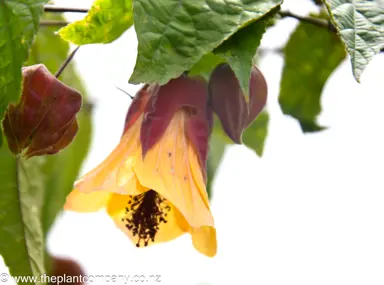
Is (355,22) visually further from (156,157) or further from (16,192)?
(16,192)

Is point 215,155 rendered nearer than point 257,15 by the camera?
No

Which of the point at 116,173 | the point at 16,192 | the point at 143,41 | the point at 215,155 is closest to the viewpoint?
the point at 143,41

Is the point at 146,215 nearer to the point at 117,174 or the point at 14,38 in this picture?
the point at 117,174

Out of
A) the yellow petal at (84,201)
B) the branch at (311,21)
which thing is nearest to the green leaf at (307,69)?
the branch at (311,21)

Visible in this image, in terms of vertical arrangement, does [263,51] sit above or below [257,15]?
below

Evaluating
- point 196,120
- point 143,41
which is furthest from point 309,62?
point 143,41

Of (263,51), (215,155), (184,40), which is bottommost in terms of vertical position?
(215,155)

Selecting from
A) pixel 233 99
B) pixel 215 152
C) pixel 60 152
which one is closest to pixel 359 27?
pixel 233 99

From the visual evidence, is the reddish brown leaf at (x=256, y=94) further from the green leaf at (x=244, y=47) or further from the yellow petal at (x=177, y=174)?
the green leaf at (x=244, y=47)
